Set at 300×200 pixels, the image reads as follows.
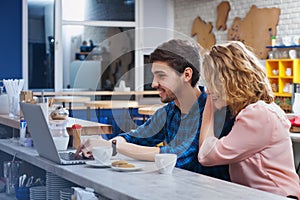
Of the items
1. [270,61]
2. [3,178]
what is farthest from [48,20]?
[3,178]

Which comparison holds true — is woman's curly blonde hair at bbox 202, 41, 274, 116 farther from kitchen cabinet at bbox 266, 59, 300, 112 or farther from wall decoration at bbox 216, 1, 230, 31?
wall decoration at bbox 216, 1, 230, 31

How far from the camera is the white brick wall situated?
8478mm

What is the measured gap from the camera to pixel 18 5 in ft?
34.1

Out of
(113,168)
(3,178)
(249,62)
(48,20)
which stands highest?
(48,20)

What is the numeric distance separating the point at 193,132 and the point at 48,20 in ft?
28.7

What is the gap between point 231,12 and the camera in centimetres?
990

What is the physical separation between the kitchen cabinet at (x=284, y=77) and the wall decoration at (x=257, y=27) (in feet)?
1.10

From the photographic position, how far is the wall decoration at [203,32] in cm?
1048

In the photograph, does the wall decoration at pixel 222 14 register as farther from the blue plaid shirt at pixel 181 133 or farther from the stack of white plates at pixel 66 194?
the stack of white plates at pixel 66 194

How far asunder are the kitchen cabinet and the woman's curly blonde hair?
6.17 metres

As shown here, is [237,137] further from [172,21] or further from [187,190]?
[172,21]

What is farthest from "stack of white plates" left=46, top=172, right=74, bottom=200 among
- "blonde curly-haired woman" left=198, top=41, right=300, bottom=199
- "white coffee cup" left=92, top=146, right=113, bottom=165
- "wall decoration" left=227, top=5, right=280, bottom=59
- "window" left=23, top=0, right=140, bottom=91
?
"window" left=23, top=0, right=140, bottom=91

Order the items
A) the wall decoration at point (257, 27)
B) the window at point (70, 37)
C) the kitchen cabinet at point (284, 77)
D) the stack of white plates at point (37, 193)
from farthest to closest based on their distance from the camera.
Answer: the window at point (70, 37)
the wall decoration at point (257, 27)
the kitchen cabinet at point (284, 77)
the stack of white plates at point (37, 193)

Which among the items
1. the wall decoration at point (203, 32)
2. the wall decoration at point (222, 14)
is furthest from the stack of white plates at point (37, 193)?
the wall decoration at point (203, 32)
